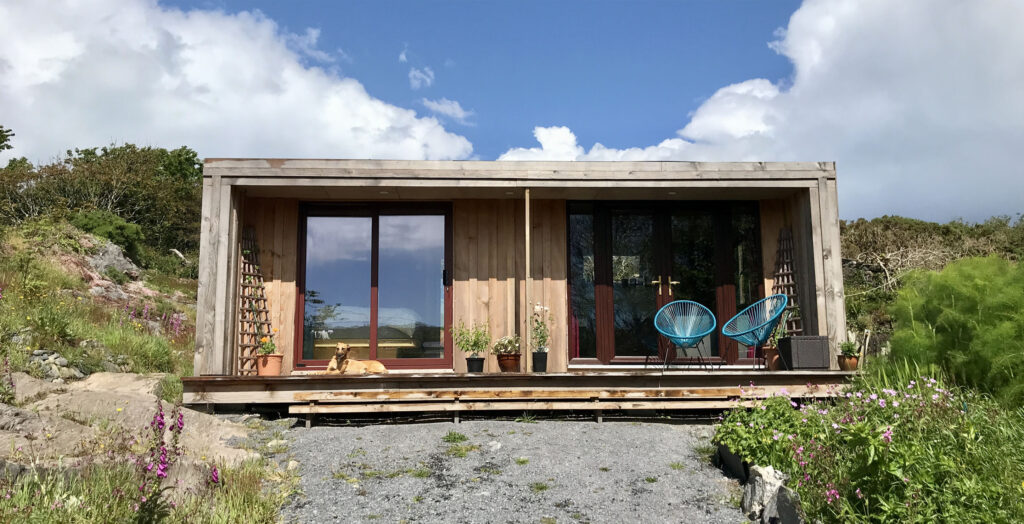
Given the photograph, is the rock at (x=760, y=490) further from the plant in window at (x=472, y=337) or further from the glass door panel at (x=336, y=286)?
the glass door panel at (x=336, y=286)

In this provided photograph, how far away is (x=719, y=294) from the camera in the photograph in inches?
296

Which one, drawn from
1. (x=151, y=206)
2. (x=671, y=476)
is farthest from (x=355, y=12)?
(x=151, y=206)

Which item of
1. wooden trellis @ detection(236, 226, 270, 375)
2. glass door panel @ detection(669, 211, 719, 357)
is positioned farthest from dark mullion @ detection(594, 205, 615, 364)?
wooden trellis @ detection(236, 226, 270, 375)

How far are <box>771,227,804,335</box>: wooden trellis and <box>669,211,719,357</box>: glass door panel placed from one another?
705 millimetres

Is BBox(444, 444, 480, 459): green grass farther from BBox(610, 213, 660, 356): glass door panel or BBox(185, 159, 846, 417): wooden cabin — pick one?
BBox(610, 213, 660, 356): glass door panel

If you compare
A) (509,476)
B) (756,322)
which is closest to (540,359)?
(756,322)

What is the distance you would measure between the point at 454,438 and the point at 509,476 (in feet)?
3.42

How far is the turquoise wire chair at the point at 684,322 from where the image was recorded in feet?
21.0

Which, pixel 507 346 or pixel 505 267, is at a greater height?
pixel 505 267

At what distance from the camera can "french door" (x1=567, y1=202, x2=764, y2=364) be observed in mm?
7398

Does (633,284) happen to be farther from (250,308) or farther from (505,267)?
(250,308)

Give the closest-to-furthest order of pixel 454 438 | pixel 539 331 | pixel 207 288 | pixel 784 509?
pixel 784 509
pixel 454 438
pixel 207 288
pixel 539 331

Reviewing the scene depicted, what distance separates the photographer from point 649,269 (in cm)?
748

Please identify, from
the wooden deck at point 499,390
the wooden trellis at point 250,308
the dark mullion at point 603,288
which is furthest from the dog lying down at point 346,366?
the dark mullion at point 603,288
